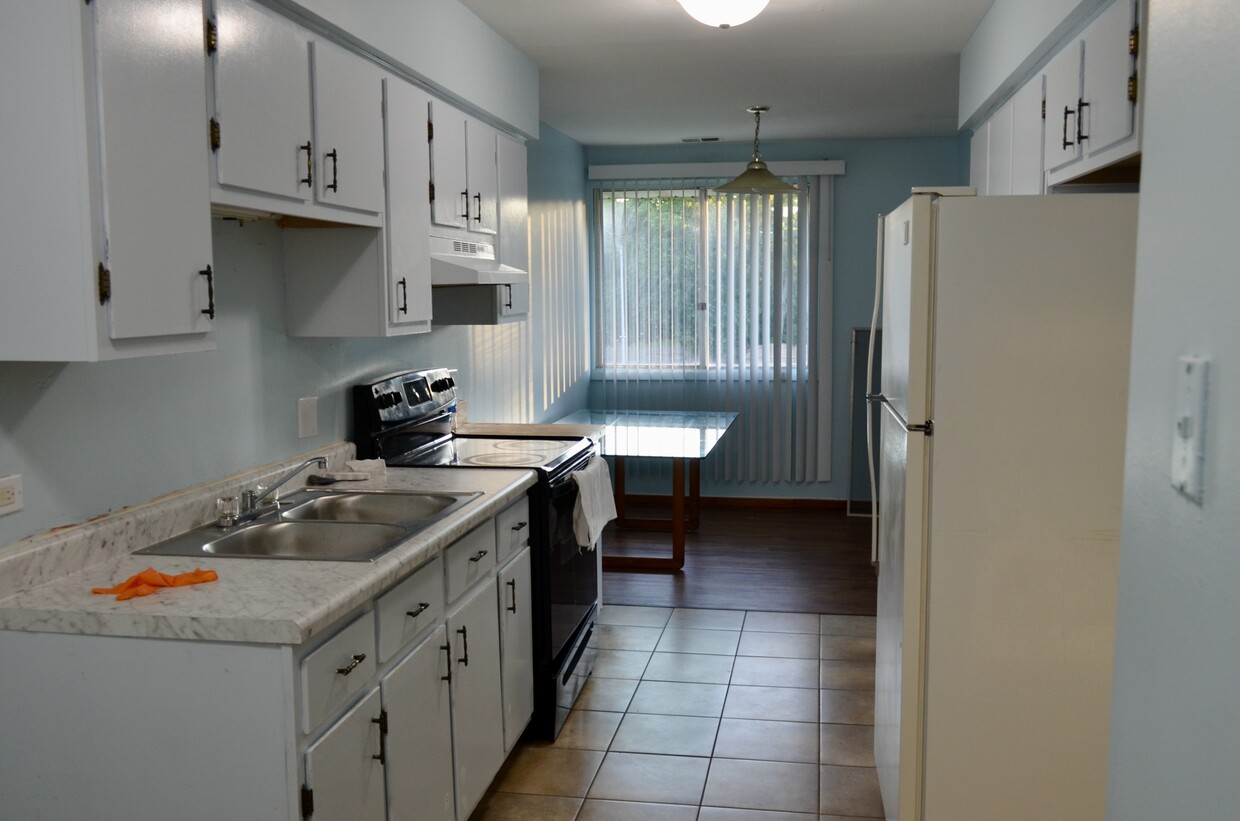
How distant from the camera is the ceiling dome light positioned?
10.3 ft

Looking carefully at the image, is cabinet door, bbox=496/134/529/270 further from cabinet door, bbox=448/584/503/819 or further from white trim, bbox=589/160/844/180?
white trim, bbox=589/160/844/180

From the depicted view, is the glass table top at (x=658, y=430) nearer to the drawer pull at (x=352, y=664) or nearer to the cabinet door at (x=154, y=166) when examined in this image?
the drawer pull at (x=352, y=664)

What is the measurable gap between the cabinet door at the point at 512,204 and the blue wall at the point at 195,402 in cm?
44

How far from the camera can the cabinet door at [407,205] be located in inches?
124

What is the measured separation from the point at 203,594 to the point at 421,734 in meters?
0.70

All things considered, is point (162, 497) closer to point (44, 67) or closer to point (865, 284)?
point (44, 67)

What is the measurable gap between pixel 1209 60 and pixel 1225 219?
0.16 metres

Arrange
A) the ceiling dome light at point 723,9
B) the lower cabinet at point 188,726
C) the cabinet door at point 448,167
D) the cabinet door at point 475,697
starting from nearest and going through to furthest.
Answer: the lower cabinet at point 188,726 → the cabinet door at point 475,697 → the ceiling dome light at point 723,9 → the cabinet door at point 448,167

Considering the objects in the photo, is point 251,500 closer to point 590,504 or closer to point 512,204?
point 590,504

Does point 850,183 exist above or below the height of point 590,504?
above

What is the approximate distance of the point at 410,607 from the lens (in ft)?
8.04

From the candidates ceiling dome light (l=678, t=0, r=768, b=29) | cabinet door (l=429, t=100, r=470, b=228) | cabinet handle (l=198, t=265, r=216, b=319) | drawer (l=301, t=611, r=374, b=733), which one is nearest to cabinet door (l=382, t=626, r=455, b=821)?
drawer (l=301, t=611, r=374, b=733)

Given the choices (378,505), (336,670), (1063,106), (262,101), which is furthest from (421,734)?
(1063,106)

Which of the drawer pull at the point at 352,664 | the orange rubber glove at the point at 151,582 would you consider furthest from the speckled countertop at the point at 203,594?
the drawer pull at the point at 352,664
